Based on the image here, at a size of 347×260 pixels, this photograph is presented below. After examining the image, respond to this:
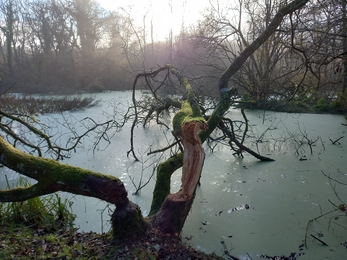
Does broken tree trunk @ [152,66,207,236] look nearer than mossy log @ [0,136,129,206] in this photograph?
No

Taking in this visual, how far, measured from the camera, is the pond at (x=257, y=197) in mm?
2455

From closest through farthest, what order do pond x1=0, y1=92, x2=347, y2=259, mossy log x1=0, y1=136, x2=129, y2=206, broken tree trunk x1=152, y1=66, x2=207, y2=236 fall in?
mossy log x1=0, y1=136, x2=129, y2=206
broken tree trunk x1=152, y1=66, x2=207, y2=236
pond x1=0, y1=92, x2=347, y2=259

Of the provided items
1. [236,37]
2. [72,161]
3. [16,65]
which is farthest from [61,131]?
[16,65]

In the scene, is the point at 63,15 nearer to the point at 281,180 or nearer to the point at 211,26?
the point at 211,26

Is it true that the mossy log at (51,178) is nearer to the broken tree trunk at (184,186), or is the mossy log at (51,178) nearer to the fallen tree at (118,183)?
the fallen tree at (118,183)

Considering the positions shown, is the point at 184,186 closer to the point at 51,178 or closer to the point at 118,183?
the point at 118,183

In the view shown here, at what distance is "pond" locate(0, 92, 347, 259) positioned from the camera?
246 cm

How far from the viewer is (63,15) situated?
1827 centimetres

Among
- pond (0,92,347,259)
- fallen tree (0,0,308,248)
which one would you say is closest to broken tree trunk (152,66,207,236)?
fallen tree (0,0,308,248)

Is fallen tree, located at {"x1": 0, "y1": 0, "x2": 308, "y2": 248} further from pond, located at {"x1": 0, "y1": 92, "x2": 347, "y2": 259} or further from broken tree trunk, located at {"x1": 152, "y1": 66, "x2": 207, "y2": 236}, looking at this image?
pond, located at {"x1": 0, "y1": 92, "x2": 347, "y2": 259}

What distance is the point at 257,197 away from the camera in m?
3.38

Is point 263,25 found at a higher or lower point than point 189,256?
higher

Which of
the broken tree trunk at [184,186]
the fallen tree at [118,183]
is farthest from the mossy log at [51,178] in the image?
the broken tree trunk at [184,186]

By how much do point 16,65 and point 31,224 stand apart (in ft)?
57.3
